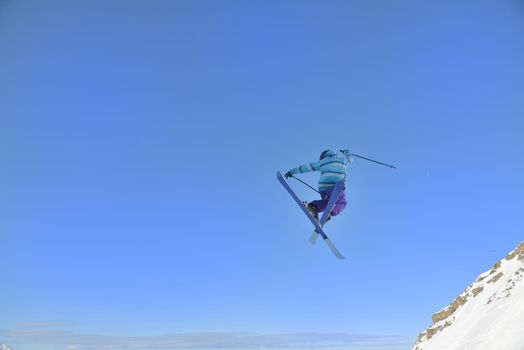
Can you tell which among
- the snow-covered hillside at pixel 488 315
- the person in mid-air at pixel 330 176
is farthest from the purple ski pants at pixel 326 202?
the snow-covered hillside at pixel 488 315

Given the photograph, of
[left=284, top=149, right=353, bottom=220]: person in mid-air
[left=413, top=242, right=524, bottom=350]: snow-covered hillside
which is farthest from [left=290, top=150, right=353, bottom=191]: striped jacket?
[left=413, top=242, right=524, bottom=350]: snow-covered hillside

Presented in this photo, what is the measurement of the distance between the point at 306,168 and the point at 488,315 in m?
11.9

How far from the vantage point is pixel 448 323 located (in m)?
27.5

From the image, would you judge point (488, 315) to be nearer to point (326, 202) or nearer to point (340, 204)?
point (340, 204)

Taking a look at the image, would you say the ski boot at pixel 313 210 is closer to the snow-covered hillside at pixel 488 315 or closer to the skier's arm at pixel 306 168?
the skier's arm at pixel 306 168

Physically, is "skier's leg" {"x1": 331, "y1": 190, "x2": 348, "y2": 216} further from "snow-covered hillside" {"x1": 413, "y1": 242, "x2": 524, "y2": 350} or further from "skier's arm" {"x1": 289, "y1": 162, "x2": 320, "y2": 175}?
"snow-covered hillside" {"x1": 413, "y1": 242, "x2": 524, "y2": 350}

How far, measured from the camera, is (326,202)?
26.0m

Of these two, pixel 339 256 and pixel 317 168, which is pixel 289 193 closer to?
pixel 317 168

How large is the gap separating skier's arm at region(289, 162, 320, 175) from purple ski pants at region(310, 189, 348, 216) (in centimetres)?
158

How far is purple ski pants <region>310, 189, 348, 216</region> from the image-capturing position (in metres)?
25.5

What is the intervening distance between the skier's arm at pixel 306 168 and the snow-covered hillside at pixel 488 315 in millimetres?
11096

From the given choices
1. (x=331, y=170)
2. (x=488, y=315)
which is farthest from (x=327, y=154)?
(x=488, y=315)

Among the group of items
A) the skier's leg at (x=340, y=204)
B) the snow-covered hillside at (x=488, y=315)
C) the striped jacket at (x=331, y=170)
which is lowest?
the snow-covered hillside at (x=488, y=315)

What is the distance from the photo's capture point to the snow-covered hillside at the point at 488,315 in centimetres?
1880
